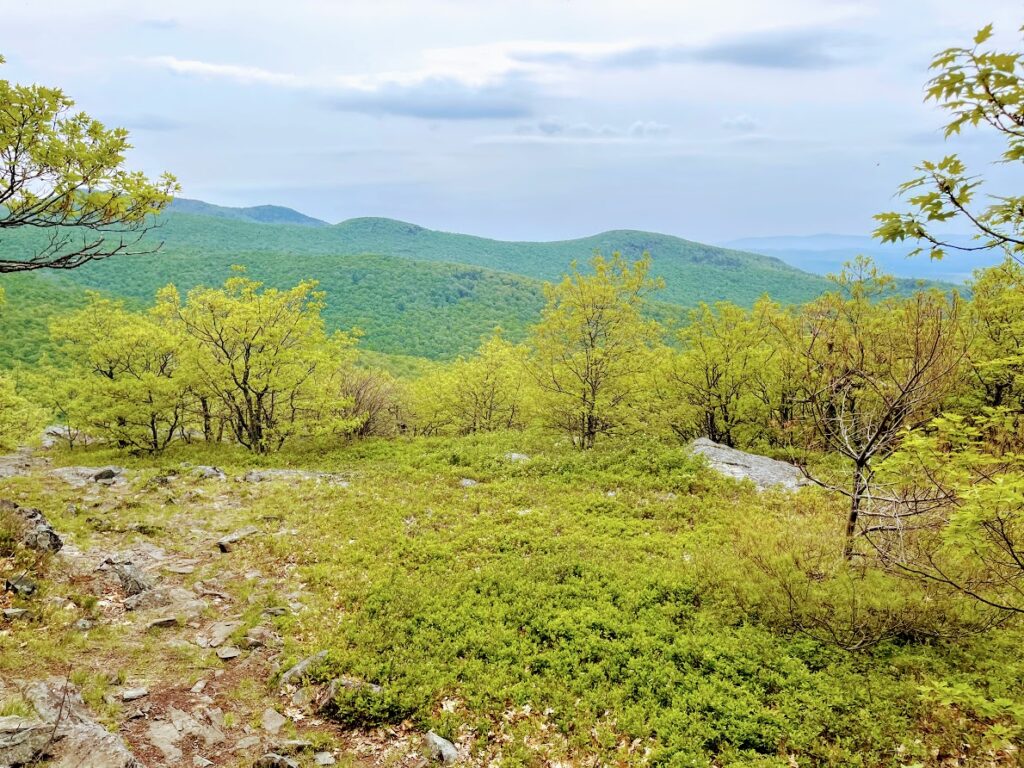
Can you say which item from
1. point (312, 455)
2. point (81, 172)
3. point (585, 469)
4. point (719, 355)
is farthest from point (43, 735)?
point (719, 355)

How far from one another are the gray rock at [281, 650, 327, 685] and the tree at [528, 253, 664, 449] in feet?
52.1

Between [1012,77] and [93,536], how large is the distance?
1951 centimetres

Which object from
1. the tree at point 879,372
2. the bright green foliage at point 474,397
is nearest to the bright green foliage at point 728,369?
the tree at point 879,372

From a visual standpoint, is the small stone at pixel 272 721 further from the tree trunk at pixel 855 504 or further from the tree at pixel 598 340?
the tree at pixel 598 340

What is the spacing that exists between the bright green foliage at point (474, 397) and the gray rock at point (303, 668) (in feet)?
91.6

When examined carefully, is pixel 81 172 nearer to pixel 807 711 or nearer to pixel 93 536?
pixel 93 536

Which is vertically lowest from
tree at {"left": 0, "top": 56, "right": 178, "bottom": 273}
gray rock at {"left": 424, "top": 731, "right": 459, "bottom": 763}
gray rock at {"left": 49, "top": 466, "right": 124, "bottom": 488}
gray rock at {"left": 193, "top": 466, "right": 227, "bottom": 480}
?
gray rock at {"left": 49, "top": 466, "right": 124, "bottom": 488}

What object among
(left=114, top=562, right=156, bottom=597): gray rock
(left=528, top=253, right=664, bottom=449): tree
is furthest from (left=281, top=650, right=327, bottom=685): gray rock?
(left=528, top=253, right=664, bottom=449): tree

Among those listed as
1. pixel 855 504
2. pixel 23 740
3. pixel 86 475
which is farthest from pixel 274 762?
pixel 86 475

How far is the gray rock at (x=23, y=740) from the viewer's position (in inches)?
233

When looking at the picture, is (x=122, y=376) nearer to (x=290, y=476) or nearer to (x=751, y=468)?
(x=290, y=476)

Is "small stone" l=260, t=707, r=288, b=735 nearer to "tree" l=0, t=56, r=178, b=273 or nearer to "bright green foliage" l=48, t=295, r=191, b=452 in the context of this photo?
"tree" l=0, t=56, r=178, b=273

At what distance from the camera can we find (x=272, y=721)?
325 inches

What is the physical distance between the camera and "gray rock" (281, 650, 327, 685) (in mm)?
9250
